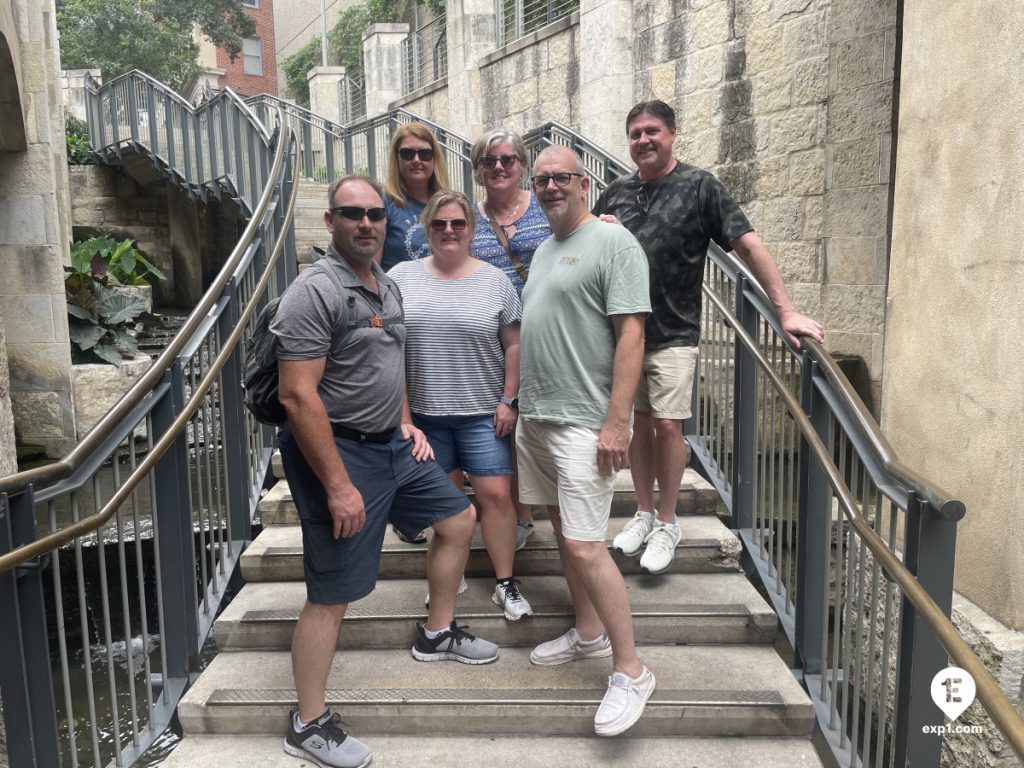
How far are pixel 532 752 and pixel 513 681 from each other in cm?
30

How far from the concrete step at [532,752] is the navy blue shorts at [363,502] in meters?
0.59

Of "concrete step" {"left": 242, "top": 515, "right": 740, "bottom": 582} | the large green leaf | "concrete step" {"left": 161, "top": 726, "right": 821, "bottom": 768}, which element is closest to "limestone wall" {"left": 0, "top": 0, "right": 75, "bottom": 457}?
the large green leaf

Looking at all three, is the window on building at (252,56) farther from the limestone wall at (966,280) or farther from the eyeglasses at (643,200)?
the eyeglasses at (643,200)

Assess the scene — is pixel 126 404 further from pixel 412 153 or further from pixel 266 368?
pixel 412 153

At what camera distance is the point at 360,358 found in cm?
270

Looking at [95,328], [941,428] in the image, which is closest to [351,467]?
[941,428]

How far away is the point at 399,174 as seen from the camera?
3.58 m

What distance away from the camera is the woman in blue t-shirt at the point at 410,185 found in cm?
353

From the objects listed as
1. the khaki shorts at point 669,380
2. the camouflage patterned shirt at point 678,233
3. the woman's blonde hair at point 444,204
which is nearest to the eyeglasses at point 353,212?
the woman's blonde hair at point 444,204

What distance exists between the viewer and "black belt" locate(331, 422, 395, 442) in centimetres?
274

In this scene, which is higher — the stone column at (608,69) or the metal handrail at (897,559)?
the stone column at (608,69)

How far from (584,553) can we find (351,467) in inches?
30.8

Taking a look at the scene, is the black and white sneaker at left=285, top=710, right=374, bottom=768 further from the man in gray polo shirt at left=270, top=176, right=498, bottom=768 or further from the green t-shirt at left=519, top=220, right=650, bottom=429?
the green t-shirt at left=519, top=220, right=650, bottom=429

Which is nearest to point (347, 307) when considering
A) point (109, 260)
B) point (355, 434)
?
point (355, 434)
